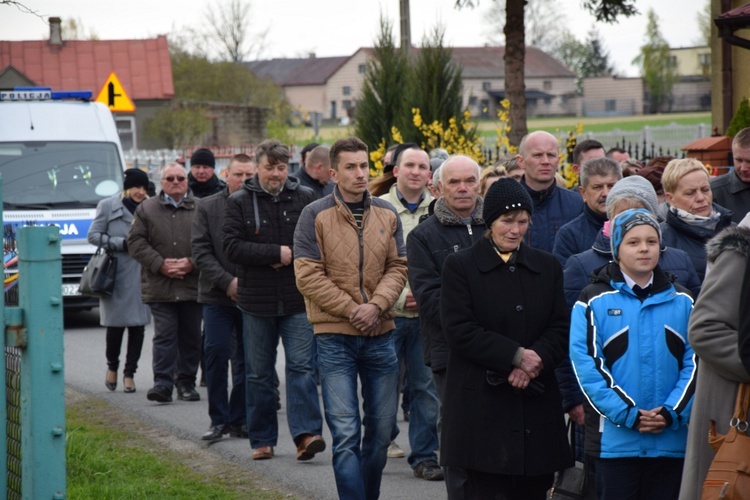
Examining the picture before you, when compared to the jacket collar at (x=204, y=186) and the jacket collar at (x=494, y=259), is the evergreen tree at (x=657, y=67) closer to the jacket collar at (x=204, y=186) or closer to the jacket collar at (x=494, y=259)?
the jacket collar at (x=204, y=186)

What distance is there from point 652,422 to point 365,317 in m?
2.05

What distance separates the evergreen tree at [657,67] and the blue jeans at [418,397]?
321ft

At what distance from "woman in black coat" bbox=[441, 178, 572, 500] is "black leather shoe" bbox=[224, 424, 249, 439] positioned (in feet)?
12.6

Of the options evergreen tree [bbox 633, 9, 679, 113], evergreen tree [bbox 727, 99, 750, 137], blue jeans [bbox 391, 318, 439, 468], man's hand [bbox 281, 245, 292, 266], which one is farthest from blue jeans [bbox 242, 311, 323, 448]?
evergreen tree [bbox 633, 9, 679, 113]

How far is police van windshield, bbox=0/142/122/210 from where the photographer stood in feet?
52.3

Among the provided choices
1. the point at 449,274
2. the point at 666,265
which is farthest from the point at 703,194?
the point at 449,274

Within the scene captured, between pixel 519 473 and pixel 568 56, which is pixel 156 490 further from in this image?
pixel 568 56

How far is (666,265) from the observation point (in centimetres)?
550

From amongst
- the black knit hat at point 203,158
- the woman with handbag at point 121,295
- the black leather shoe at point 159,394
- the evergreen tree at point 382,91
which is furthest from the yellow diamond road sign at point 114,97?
the black leather shoe at point 159,394

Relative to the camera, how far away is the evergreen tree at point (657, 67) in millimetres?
102188

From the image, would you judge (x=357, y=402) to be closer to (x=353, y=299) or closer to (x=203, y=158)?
(x=353, y=299)

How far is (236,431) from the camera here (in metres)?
9.00

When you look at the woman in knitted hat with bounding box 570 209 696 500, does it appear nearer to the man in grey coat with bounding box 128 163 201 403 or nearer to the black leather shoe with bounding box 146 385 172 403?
the man in grey coat with bounding box 128 163 201 403

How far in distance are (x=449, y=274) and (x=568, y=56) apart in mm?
121147
